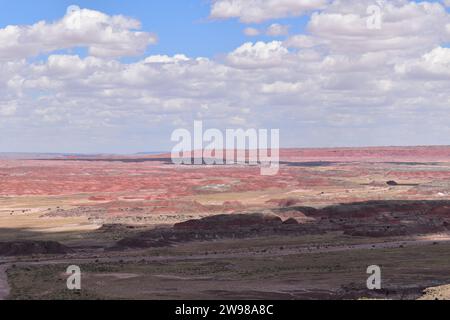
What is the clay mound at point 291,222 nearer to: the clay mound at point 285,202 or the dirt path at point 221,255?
the dirt path at point 221,255

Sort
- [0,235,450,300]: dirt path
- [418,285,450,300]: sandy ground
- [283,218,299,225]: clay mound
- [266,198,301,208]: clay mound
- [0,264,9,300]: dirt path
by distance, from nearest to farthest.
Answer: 1. [418,285,450,300]: sandy ground
2. [0,264,9,300]: dirt path
3. [0,235,450,300]: dirt path
4. [283,218,299,225]: clay mound
5. [266,198,301,208]: clay mound

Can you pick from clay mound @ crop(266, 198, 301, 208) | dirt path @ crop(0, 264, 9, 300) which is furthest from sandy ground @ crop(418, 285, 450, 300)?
clay mound @ crop(266, 198, 301, 208)

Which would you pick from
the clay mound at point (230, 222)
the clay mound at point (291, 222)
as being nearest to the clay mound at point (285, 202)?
the clay mound at point (230, 222)

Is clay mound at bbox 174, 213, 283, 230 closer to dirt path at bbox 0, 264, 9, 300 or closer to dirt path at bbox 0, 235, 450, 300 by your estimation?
dirt path at bbox 0, 235, 450, 300

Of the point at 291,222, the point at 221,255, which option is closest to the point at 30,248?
the point at 221,255

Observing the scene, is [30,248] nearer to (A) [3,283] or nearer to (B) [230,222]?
(A) [3,283]

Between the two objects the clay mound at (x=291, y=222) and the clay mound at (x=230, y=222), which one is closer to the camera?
the clay mound at (x=230, y=222)
